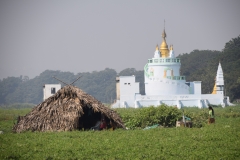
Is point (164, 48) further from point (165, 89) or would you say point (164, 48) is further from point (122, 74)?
point (122, 74)

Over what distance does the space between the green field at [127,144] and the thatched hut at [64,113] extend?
122 centimetres

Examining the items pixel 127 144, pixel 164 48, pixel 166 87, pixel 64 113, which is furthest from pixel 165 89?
pixel 127 144

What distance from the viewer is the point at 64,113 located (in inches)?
883

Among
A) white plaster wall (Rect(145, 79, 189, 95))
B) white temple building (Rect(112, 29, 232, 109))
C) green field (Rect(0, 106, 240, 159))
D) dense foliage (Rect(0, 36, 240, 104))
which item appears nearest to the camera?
green field (Rect(0, 106, 240, 159))

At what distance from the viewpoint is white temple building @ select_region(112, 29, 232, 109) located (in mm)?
52719

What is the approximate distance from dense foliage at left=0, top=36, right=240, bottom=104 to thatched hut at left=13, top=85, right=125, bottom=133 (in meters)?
45.4

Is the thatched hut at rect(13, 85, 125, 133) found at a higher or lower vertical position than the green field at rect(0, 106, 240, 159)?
higher

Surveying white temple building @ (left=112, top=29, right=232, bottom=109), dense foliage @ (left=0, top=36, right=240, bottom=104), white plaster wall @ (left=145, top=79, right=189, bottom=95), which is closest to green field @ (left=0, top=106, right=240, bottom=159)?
white temple building @ (left=112, top=29, right=232, bottom=109)

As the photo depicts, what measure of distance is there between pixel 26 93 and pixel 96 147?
104243 millimetres

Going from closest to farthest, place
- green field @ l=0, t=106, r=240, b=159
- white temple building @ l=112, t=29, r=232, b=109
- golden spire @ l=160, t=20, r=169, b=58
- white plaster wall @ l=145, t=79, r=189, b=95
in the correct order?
1. green field @ l=0, t=106, r=240, b=159
2. white temple building @ l=112, t=29, r=232, b=109
3. white plaster wall @ l=145, t=79, r=189, b=95
4. golden spire @ l=160, t=20, r=169, b=58

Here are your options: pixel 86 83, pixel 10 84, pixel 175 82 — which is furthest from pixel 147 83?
pixel 10 84

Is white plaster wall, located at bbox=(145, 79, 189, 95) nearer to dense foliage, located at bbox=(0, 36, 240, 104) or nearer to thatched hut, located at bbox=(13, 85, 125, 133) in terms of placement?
dense foliage, located at bbox=(0, 36, 240, 104)

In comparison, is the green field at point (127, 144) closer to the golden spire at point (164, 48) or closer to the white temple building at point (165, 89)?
the white temple building at point (165, 89)

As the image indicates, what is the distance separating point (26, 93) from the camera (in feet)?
392
